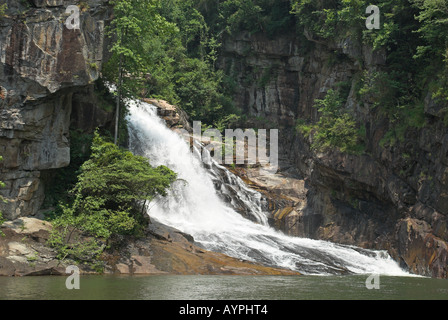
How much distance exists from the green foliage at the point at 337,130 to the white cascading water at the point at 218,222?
4.93m

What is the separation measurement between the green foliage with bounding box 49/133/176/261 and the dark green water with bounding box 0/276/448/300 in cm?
251

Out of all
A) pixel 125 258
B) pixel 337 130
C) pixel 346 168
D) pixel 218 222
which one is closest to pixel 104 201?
pixel 125 258

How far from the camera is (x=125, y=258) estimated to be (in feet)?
54.6

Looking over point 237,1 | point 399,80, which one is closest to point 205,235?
point 399,80

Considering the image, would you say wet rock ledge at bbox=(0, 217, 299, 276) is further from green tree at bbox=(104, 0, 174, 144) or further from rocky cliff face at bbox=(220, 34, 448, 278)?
rocky cliff face at bbox=(220, 34, 448, 278)

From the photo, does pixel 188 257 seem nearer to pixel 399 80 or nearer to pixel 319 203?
pixel 319 203

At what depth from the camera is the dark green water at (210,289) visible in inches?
428

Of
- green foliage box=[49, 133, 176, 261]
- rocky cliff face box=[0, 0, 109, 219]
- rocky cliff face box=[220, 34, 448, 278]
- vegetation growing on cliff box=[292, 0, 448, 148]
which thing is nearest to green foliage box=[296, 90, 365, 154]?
rocky cliff face box=[220, 34, 448, 278]

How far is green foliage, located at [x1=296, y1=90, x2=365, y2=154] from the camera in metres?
25.4

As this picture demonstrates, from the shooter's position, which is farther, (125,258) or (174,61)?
(174,61)

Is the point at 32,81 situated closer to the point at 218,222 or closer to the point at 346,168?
the point at 218,222

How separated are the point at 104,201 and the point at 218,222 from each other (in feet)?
24.1

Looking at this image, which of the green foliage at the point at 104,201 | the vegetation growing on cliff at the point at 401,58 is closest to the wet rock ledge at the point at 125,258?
the green foliage at the point at 104,201

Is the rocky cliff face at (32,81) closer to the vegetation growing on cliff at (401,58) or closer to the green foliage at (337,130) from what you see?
the green foliage at (337,130)
